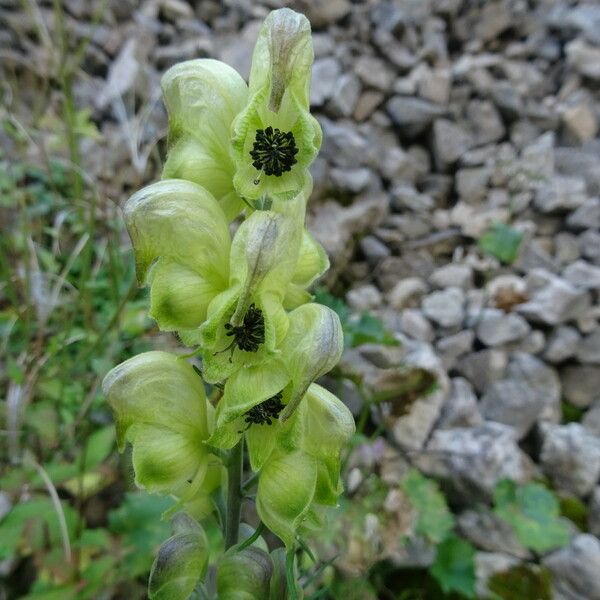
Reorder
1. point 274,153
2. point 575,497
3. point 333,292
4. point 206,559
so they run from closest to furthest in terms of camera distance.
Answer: point 274,153, point 206,559, point 575,497, point 333,292

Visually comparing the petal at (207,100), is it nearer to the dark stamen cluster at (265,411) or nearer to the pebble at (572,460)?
the dark stamen cluster at (265,411)

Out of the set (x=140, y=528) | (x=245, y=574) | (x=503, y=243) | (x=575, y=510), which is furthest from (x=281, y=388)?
(x=503, y=243)

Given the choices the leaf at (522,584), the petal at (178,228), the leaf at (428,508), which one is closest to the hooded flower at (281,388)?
the petal at (178,228)

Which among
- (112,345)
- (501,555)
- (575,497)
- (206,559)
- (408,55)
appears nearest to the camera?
(206,559)

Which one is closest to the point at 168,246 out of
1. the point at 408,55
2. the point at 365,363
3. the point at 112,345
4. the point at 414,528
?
the point at 112,345

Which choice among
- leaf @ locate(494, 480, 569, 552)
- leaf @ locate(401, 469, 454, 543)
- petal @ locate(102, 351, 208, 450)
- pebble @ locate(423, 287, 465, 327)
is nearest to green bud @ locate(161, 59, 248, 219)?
petal @ locate(102, 351, 208, 450)

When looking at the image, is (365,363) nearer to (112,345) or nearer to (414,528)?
(414,528)

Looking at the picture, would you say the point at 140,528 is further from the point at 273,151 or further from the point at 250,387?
the point at 273,151

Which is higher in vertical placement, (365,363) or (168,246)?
(168,246)
